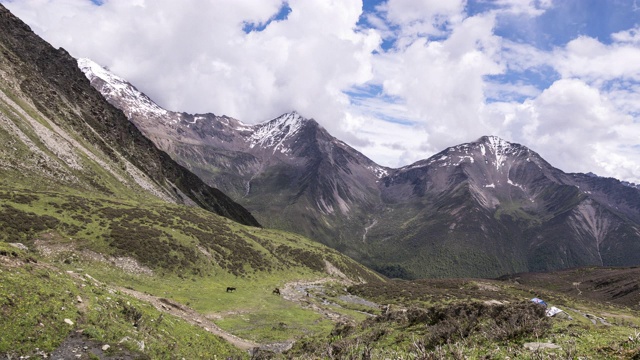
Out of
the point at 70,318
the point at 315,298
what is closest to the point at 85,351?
the point at 70,318

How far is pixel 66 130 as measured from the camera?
132 metres

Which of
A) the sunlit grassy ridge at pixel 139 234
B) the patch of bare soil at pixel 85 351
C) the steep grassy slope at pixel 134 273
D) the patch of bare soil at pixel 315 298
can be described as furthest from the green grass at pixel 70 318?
the sunlit grassy ridge at pixel 139 234

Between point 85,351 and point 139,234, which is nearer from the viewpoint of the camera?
point 85,351

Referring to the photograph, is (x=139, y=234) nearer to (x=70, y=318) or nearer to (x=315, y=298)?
(x=315, y=298)

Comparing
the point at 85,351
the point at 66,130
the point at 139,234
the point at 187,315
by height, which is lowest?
the point at 187,315

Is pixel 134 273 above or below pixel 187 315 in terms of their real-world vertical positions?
below

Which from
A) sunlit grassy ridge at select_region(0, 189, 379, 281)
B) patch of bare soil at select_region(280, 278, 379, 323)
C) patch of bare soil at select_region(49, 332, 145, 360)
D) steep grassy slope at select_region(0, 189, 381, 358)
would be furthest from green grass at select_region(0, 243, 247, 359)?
sunlit grassy ridge at select_region(0, 189, 379, 281)

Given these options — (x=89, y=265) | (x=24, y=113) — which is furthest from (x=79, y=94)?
(x=89, y=265)

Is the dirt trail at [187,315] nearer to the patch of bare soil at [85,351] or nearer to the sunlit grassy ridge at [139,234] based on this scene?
the patch of bare soil at [85,351]

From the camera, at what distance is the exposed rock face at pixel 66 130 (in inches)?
4131

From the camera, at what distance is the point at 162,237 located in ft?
245

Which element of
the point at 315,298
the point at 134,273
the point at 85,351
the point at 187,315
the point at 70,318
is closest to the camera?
the point at 85,351

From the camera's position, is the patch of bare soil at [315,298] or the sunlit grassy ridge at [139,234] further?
the patch of bare soil at [315,298]

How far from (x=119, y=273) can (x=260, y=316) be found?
2346cm
